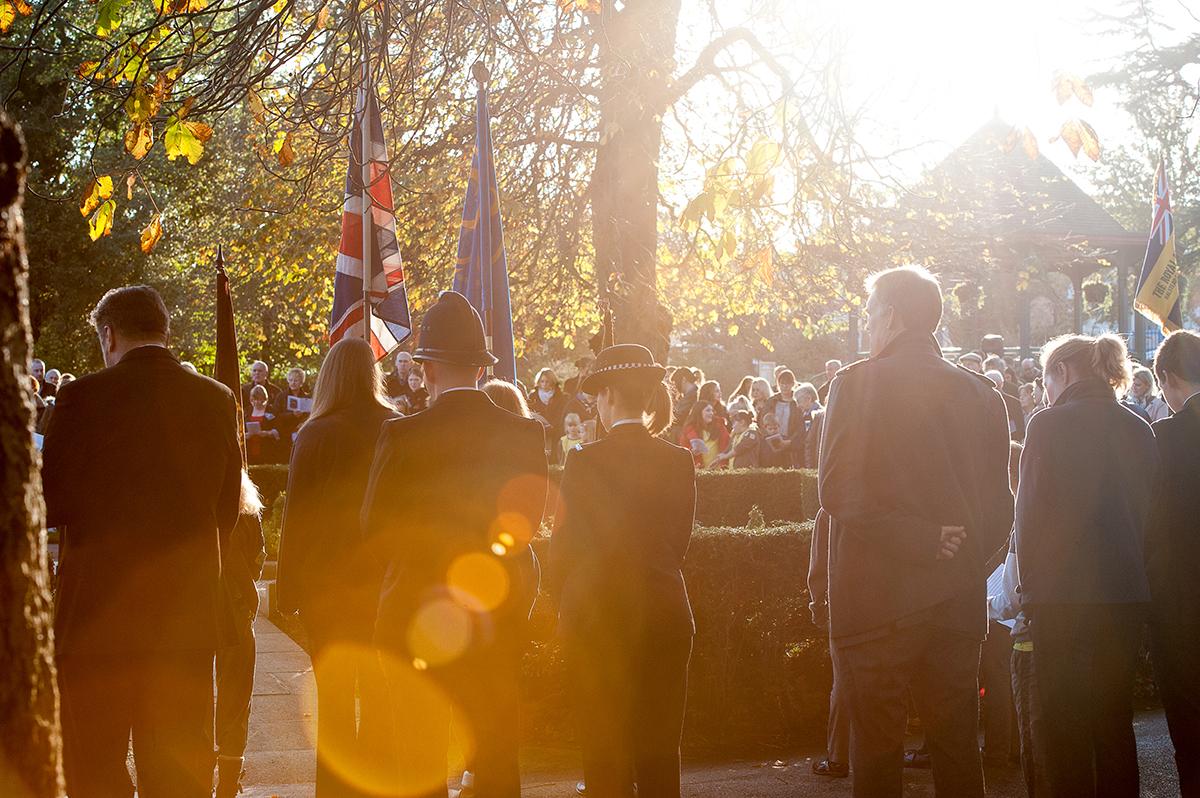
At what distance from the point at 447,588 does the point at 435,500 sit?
30 centimetres

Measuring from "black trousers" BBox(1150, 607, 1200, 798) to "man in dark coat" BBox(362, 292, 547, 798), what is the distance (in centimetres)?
260

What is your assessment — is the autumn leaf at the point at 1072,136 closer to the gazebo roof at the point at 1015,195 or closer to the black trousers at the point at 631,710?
the black trousers at the point at 631,710

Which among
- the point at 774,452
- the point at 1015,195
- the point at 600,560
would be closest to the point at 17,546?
the point at 600,560

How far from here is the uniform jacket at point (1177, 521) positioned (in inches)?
189

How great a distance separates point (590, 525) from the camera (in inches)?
172

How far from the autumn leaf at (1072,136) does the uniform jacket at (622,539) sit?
1.81 m

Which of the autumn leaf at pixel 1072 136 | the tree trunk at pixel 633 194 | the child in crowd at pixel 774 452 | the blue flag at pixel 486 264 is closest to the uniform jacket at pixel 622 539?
the autumn leaf at pixel 1072 136

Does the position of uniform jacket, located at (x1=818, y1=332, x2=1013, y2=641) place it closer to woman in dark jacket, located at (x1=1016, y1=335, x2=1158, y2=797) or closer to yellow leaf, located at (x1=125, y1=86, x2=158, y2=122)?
woman in dark jacket, located at (x1=1016, y1=335, x2=1158, y2=797)

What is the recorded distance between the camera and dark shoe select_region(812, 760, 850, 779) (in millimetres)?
6027

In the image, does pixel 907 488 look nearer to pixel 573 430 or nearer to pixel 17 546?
pixel 17 546

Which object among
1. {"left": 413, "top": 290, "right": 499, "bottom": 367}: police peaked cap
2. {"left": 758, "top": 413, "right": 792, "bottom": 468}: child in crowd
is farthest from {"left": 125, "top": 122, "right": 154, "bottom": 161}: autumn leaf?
{"left": 758, "top": 413, "right": 792, "bottom": 468}: child in crowd

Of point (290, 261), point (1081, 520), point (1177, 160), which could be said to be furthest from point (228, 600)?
point (1177, 160)

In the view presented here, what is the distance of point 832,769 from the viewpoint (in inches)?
237

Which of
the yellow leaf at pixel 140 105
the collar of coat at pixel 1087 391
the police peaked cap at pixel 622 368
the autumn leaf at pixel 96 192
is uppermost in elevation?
the yellow leaf at pixel 140 105
